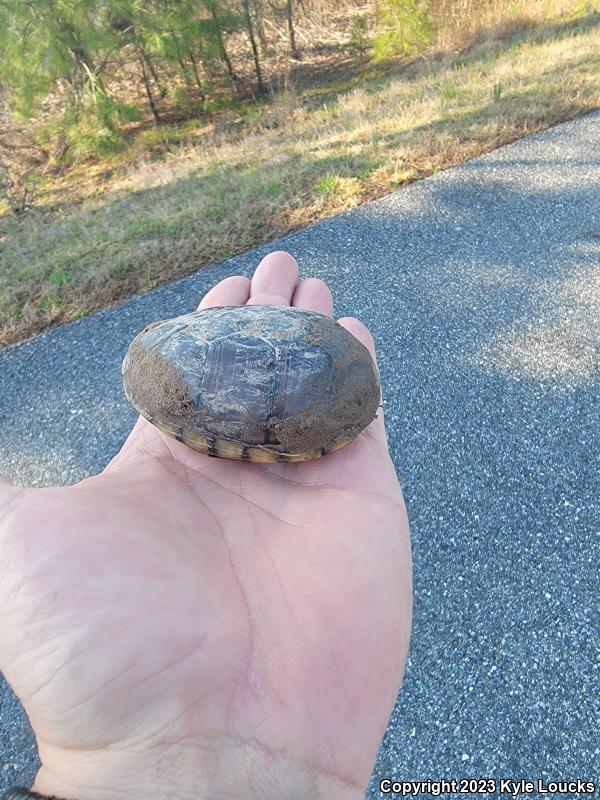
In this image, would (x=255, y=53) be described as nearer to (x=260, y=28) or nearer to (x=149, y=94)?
(x=260, y=28)

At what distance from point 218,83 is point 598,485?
63.4 feet

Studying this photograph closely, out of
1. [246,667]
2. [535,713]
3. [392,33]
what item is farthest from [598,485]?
[392,33]

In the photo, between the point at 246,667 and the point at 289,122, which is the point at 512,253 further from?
the point at 289,122

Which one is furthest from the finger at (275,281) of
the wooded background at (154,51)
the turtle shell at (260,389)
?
the wooded background at (154,51)

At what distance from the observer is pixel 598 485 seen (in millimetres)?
3557

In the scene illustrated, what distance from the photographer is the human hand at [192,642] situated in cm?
184

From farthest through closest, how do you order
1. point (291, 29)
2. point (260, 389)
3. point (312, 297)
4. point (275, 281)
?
point (291, 29) < point (275, 281) < point (312, 297) < point (260, 389)

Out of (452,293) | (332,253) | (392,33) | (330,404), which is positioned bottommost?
(452,293)

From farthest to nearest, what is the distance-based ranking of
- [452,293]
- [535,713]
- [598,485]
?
1. [452,293]
2. [598,485]
3. [535,713]

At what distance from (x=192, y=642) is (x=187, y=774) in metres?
0.41

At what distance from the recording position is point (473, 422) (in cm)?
403

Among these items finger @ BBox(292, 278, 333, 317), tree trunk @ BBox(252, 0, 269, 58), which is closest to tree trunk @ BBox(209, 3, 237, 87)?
tree trunk @ BBox(252, 0, 269, 58)

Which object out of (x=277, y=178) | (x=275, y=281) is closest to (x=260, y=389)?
(x=275, y=281)

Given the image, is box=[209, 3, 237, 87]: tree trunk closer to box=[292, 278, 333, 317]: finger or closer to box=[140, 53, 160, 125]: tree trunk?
box=[140, 53, 160, 125]: tree trunk
